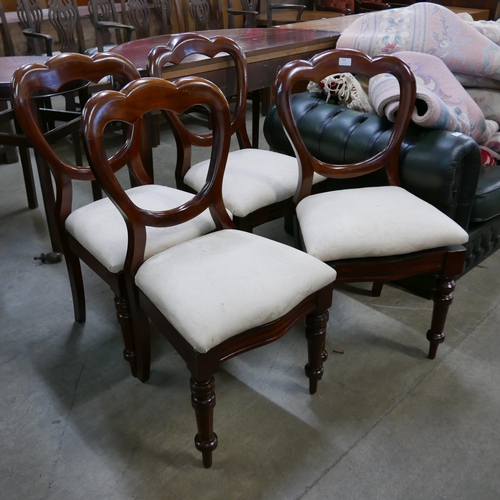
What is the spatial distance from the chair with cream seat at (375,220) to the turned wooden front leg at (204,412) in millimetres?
476

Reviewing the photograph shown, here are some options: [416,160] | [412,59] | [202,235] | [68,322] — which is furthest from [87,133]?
[412,59]

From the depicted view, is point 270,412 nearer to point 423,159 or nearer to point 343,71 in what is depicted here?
point 423,159

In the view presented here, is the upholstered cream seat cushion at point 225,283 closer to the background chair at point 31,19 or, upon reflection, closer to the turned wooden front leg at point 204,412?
the turned wooden front leg at point 204,412

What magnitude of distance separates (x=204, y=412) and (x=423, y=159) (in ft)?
3.41

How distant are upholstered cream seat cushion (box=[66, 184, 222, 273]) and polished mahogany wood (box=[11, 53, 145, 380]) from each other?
52mm

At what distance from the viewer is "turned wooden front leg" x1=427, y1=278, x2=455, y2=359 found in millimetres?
1532

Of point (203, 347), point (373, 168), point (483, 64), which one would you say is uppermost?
point (483, 64)

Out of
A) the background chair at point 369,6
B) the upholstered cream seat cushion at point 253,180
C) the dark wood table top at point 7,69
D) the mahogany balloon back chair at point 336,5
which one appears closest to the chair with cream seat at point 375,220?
the upholstered cream seat cushion at point 253,180

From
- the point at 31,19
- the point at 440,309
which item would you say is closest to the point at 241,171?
the point at 440,309

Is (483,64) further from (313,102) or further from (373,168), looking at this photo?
(373,168)

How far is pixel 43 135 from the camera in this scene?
148 cm

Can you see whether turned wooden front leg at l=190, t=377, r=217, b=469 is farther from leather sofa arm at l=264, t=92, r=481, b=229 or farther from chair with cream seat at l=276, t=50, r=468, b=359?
leather sofa arm at l=264, t=92, r=481, b=229

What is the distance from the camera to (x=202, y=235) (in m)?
1.46

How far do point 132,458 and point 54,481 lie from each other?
188 mm
